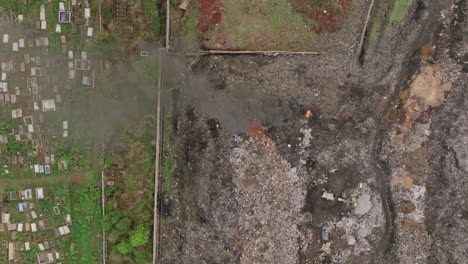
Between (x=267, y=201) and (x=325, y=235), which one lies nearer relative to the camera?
(x=325, y=235)

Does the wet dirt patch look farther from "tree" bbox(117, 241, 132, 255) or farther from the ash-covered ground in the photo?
"tree" bbox(117, 241, 132, 255)

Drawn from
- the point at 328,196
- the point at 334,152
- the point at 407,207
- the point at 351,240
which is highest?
the point at 334,152

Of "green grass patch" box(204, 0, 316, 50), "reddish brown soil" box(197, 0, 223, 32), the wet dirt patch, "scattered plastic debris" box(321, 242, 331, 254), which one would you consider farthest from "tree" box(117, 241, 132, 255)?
the wet dirt patch

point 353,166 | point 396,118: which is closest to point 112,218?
point 353,166

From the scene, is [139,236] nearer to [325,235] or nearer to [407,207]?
[325,235]

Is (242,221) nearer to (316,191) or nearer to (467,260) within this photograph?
(316,191)

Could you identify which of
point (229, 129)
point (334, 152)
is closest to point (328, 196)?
point (334, 152)
